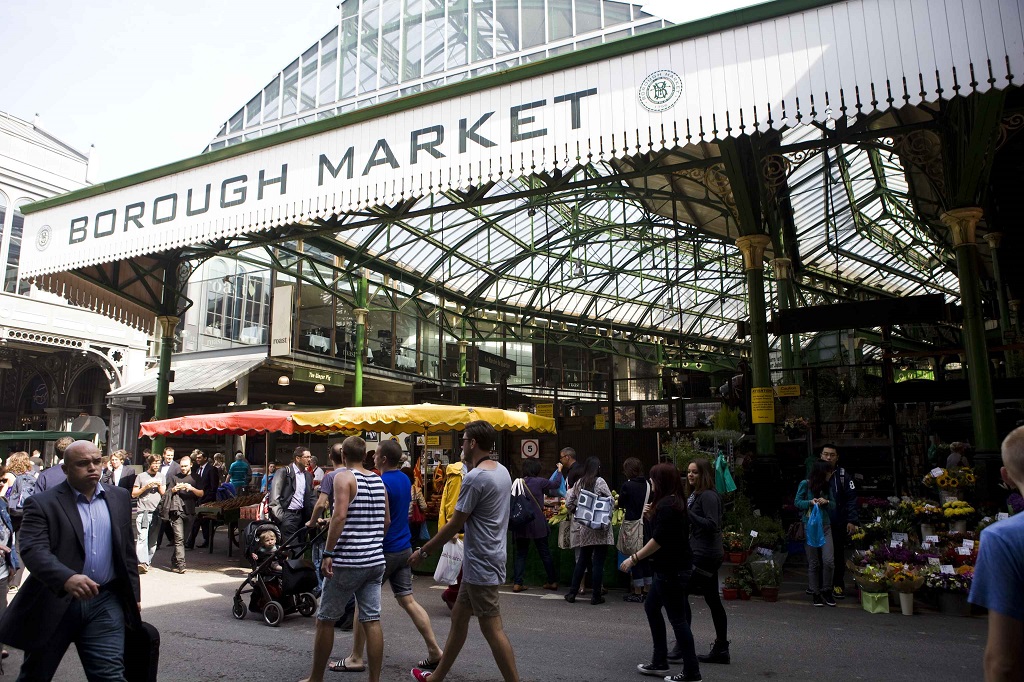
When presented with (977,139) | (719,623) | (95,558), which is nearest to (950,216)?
(977,139)

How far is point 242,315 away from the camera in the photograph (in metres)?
22.7

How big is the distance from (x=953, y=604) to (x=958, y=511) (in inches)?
56.1

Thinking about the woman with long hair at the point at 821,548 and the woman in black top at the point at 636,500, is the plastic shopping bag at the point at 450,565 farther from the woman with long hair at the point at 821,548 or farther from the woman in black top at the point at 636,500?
the woman with long hair at the point at 821,548

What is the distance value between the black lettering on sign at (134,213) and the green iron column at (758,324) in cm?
895

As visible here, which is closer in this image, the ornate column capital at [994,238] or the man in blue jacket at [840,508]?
the man in blue jacket at [840,508]

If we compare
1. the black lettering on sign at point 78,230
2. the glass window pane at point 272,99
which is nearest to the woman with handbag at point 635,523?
the black lettering on sign at point 78,230

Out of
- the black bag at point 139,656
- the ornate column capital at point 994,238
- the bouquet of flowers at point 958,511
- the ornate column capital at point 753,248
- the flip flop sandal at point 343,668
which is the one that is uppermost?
the ornate column capital at point 994,238

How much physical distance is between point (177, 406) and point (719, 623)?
871 inches

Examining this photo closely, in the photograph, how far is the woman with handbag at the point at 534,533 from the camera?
891 centimetres

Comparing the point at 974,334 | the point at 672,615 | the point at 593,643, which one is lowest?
the point at 593,643

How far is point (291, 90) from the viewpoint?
75.1ft

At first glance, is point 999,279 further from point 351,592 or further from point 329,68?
point 329,68

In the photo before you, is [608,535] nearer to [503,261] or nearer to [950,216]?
[950,216]

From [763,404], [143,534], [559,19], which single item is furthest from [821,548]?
[559,19]
